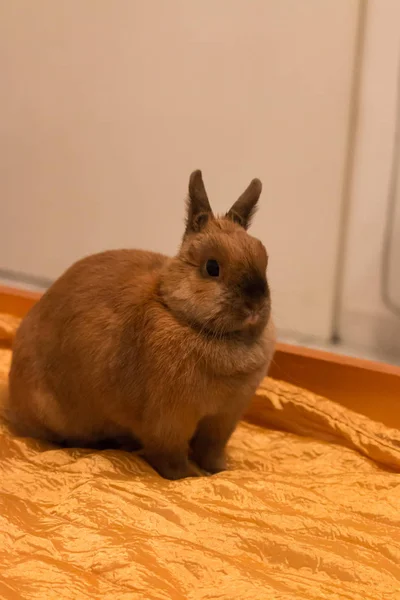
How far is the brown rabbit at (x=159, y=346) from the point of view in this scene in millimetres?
1017

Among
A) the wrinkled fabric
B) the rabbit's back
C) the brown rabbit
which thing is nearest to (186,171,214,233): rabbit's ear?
the brown rabbit

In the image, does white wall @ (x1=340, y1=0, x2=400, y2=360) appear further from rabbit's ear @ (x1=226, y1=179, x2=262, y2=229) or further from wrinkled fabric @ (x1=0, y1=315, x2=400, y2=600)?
rabbit's ear @ (x1=226, y1=179, x2=262, y2=229)

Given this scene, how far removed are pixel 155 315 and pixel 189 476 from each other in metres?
0.34

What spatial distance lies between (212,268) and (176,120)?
3.23 feet

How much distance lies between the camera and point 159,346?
41.8 inches

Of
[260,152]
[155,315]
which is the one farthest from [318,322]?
[155,315]

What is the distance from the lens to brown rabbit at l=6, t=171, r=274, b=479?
1017mm

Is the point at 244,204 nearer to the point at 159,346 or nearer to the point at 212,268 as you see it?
the point at 212,268

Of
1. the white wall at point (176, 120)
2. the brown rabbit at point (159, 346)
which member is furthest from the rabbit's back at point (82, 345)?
the white wall at point (176, 120)

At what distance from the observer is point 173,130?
1.88 m

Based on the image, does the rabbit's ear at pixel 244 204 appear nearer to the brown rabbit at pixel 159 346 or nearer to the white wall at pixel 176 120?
the brown rabbit at pixel 159 346

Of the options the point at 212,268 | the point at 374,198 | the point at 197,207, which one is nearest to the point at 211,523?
the point at 212,268

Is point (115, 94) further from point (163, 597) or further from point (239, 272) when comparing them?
point (163, 597)

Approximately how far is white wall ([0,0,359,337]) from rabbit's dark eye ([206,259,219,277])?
33.4 inches
